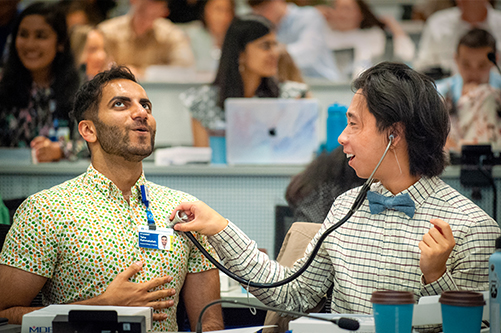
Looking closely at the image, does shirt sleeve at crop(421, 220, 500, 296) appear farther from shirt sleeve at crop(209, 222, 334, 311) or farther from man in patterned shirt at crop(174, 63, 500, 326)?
shirt sleeve at crop(209, 222, 334, 311)

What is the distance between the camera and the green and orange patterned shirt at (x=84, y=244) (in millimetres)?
1519

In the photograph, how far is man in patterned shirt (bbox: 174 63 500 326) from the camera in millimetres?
1413

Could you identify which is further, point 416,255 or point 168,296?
point 168,296

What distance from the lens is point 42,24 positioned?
15.6 feet

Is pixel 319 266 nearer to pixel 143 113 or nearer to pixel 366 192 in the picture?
pixel 366 192

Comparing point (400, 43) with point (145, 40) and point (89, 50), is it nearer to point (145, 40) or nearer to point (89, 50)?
point (145, 40)

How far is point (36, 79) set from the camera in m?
4.61

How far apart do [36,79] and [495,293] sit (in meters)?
4.30

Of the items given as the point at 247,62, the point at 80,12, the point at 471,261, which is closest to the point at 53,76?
the point at 80,12

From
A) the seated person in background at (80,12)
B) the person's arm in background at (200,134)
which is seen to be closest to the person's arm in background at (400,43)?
the person's arm in background at (200,134)

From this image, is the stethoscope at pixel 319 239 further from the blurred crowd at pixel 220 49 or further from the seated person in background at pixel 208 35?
the seated person in background at pixel 208 35

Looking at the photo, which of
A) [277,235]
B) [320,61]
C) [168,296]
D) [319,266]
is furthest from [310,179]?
[320,61]

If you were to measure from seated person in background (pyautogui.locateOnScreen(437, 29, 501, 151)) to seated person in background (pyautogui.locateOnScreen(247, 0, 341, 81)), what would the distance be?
110 cm

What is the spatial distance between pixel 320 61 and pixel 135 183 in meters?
3.84
